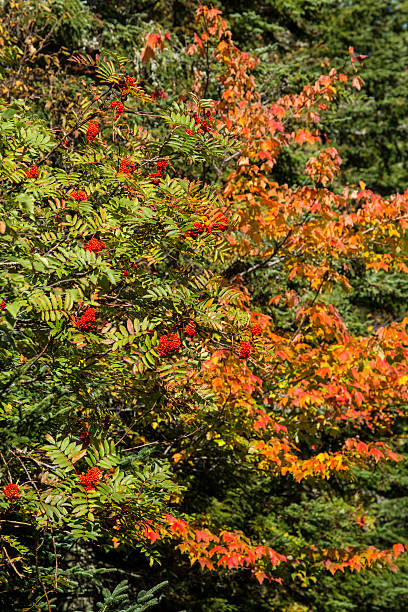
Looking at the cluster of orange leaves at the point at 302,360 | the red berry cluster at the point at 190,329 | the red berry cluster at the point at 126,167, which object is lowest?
the cluster of orange leaves at the point at 302,360

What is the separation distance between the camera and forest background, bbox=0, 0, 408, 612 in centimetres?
262

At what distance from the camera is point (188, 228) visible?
2562 millimetres

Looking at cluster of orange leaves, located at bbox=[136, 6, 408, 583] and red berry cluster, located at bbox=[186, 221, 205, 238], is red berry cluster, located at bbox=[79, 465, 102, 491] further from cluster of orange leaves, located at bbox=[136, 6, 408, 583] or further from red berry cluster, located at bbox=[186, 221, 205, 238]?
cluster of orange leaves, located at bbox=[136, 6, 408, 583]

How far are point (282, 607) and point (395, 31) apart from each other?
55.1 ft

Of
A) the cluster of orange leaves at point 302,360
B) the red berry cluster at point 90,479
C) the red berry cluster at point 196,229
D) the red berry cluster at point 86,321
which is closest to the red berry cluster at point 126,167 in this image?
the red berry cluster at point 196,229

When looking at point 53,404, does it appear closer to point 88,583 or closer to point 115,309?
point 115,309

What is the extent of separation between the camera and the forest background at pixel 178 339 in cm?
262

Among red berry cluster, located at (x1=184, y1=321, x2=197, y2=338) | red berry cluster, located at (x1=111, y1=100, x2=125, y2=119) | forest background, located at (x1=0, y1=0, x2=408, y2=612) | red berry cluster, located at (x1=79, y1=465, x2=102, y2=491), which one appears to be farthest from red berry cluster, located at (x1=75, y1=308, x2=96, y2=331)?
red berry cluster, located at (x1=111, y1=100, x2=125, y2=119)

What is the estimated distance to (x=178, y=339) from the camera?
7.84 ft

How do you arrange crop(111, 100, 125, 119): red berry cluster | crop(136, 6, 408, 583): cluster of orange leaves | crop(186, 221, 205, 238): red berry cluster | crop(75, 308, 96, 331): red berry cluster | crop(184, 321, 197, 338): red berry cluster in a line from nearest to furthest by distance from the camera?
crop(75, 308, 96, 331): red berry cluster → crop(184, 321, 197, 338): red berry cluster → crop(186, 221, 205, 238): red berry cluster → crop(111, 100, 125, 119): red berry cluster → crop(136, 6, 408, 583): cluster of orange leaves

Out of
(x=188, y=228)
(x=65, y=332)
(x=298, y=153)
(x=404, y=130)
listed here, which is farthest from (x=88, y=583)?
(x=404, y=130)

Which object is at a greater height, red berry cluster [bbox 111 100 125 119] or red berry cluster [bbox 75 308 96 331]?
red berry cluster [bbox 111 100 125 119]

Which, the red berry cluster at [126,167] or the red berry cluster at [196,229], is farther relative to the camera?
the red berry cluster at [126,167]

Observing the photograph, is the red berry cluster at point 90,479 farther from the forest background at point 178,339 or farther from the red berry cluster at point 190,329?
the red berry cluster at point 190,329
